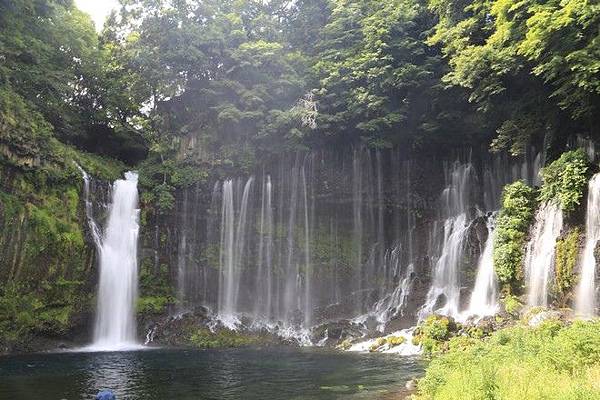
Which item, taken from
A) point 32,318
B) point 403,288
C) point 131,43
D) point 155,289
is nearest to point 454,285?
point 403,288

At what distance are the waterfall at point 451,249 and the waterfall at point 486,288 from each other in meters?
1.43

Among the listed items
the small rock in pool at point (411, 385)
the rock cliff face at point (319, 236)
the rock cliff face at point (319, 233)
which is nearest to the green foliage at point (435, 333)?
the rock cliff face at point (319, 236)

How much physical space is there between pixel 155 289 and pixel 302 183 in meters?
11.3

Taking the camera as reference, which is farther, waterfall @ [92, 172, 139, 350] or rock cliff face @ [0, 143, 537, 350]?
rock cliff face @ [0, 143, 537, 350]

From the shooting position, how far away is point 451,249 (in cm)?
2961

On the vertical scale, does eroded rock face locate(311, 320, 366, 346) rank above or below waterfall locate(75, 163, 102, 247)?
below

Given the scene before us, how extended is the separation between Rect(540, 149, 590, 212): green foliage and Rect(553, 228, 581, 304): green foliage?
1207mm

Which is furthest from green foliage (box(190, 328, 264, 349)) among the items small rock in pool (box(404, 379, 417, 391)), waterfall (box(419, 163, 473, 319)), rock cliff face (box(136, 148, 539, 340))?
small rock in pool (box(404, 379, 417, 391))

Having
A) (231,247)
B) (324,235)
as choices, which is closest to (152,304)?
(231,247)

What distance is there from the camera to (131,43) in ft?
116

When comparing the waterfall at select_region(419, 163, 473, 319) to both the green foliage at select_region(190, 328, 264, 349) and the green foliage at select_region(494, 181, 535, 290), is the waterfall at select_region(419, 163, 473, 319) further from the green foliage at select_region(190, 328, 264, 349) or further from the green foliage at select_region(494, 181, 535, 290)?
the green foliage at select_region(190, 328, 264, 349)

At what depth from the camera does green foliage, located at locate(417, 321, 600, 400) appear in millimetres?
8055

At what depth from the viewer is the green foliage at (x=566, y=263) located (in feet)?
66.9

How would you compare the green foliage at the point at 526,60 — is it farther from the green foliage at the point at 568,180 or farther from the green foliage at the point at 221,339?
the green foliage at the point at 221,339
